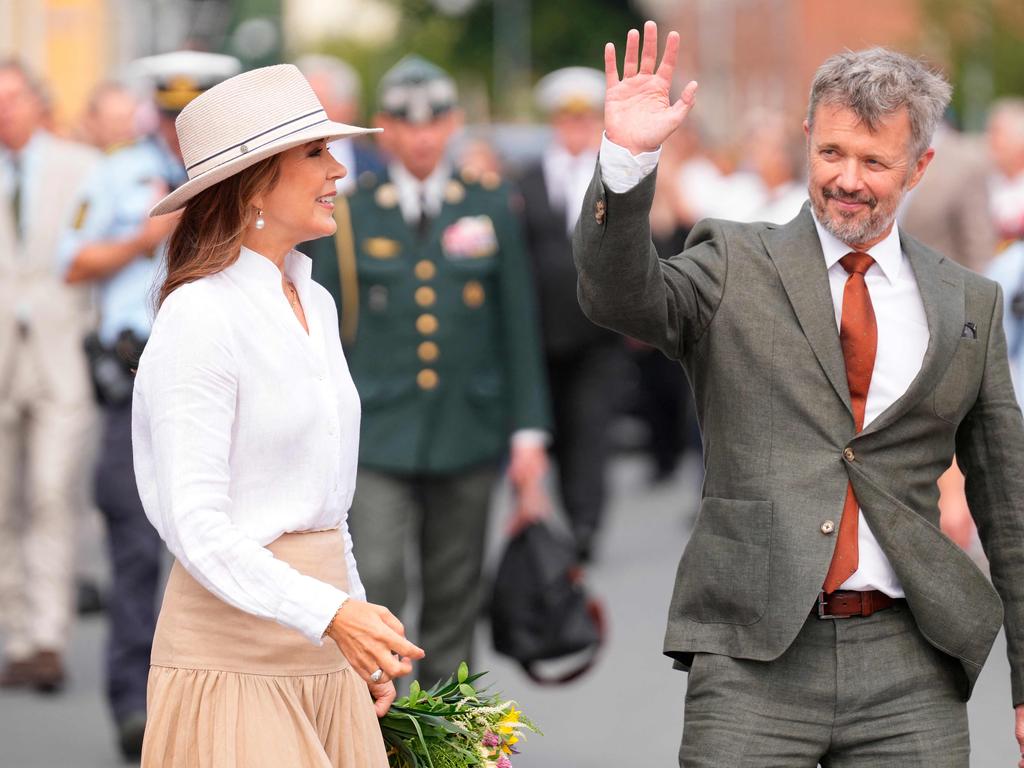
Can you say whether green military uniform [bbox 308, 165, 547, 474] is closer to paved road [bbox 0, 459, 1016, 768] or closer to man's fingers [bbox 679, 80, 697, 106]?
paved road [bbox 0, 459, 1016, 768]

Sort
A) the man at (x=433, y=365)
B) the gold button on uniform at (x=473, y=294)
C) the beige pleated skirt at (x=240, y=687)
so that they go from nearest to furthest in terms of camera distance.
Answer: the beige pleated skirt at (x=240, y=687) → the man at (x=433, y=365) → the gold button on uniform at (x=473, y=294)

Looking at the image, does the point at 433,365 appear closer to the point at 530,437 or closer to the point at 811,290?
the point at 530,437

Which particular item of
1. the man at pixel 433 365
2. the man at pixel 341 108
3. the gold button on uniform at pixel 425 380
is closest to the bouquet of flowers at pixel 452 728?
the man at pixel 433 365

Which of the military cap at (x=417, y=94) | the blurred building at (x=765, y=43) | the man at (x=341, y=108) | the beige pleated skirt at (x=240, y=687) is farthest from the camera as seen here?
the blurred building at (x=765, y=43)

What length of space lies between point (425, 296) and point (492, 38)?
2722 inches

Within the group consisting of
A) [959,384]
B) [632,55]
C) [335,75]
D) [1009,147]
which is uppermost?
[335,75]

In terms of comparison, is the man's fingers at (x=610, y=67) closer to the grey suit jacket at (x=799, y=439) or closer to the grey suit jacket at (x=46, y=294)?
the grey suit jacket at (x=799, y=439)

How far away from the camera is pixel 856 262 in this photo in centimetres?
441

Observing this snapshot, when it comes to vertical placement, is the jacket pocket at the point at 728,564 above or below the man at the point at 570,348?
below

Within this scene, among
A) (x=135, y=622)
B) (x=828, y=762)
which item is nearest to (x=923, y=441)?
(x=828, y=762)

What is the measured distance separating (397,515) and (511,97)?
203ft

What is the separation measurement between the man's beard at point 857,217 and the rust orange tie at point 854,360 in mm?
66

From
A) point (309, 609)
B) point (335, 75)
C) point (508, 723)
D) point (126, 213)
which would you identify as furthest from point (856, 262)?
point (335, 75)

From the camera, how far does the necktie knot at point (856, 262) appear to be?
4.41 m
